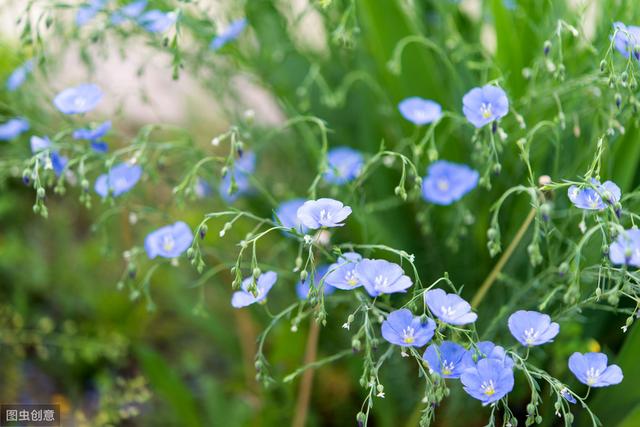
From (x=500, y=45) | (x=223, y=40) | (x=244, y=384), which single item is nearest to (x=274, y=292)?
(x=244, y=384)

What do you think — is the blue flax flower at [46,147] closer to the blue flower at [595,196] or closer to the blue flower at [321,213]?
the blue flower at [321,213]

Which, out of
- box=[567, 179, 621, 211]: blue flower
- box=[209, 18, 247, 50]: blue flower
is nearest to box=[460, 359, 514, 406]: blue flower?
box=[567, 179, 621, 211]: blue flower

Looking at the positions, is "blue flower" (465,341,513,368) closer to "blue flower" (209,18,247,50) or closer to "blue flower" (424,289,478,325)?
"blue flower" (424,289,478,325)

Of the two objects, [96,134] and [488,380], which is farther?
[96,134]

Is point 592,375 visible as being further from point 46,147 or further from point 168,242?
point 46,147

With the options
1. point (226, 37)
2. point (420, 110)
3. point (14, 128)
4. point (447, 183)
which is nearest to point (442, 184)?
point (447, 183)

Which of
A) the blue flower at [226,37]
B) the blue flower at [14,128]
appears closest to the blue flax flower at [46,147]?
the blue flower at [14,128]

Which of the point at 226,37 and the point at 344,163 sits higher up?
the point at 226,37
